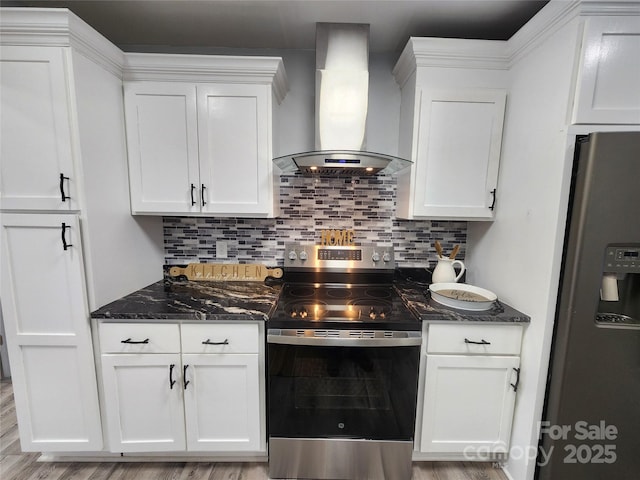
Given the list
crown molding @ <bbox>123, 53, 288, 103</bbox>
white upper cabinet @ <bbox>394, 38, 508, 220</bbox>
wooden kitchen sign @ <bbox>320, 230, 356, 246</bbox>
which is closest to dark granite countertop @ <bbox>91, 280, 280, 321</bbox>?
wooden kitchen sign @ <bbox>320, 230, 356, 246</bbox>

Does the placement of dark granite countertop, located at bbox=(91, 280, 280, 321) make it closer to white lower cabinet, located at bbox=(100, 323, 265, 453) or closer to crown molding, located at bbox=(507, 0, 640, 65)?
white lower cabinet, located at bbox=(100, 323, 265, 453)

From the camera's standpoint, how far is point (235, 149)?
1.59 metres

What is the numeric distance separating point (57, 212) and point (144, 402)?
102 centimetres

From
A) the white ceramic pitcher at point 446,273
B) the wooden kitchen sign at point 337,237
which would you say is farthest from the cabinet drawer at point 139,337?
the white ceramic pitcher at point 446,273

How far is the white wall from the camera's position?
1156mm

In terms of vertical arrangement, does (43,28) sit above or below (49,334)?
above

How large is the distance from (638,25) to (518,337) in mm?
1370

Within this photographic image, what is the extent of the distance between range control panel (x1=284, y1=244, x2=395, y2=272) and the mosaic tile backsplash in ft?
0.37

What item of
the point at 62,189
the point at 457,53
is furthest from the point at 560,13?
the point at 62,189

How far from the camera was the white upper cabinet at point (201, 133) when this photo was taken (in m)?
1.51

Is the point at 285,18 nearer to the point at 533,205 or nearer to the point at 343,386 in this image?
the point at 533,205

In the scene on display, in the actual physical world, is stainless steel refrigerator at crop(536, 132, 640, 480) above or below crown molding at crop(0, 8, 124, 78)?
below

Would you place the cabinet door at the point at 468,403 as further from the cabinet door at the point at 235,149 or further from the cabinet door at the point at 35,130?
the cabinet door at the point at 35,130

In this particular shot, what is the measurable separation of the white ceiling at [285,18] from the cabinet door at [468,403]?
1781 mm
